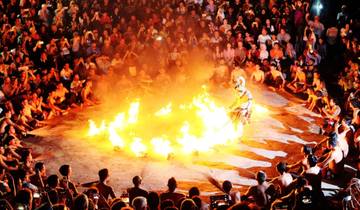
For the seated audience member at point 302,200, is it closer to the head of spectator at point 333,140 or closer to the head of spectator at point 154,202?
the head of spectator at point 154,202

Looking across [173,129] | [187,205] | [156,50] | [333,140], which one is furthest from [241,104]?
[187,205]

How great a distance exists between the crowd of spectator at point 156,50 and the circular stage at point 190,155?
658mm

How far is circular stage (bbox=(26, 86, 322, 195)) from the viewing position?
11352 millimetres

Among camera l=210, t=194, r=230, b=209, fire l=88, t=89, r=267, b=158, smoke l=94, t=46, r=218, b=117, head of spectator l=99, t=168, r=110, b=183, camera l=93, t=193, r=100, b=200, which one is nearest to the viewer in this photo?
camera l=210, t=194, r=230, b=209

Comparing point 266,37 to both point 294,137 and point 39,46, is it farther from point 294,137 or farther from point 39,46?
point 39,46

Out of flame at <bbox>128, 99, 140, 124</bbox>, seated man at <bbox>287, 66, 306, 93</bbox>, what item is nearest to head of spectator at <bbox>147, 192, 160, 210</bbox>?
flame at <bbox>128, 99, 140, 124</bbox>

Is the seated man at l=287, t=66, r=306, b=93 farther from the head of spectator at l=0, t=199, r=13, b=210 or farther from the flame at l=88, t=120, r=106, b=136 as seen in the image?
the head of spectator at l=0, t=199, r=13, b=210

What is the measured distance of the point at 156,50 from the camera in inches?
748

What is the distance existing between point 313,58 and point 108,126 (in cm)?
797

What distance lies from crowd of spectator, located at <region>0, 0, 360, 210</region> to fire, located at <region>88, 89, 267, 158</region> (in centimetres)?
202

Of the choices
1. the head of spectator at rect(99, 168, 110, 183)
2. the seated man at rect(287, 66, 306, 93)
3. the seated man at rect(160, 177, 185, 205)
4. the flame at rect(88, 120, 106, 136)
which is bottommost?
the seated man at rect(160, 177, 185, 205)

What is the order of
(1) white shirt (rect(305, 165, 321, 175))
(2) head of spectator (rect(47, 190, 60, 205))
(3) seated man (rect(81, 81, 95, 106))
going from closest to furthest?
1. (2) head of spectator (rect(47, 190, 60, 205))
2. (1) white shirt (rect(305, 165, 321, 175))
3. (3) seated man (rect(81, 81, 95, 106))

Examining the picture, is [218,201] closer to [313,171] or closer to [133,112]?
[313,171]

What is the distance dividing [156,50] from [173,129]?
563cm
